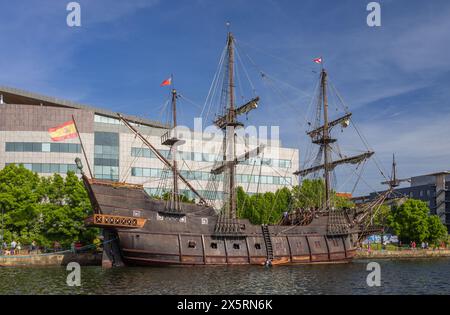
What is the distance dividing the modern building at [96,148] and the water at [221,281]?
92.9 ft

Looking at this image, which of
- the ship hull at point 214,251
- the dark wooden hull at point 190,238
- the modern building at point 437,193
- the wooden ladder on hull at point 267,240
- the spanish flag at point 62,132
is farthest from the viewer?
the modern building at point 437,193

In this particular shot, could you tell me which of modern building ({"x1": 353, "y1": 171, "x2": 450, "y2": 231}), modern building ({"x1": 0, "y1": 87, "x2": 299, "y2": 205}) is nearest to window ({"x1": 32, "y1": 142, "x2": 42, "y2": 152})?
modern building ({"x1": 0, "y1": 87, "x2": 299, "y2": 205})

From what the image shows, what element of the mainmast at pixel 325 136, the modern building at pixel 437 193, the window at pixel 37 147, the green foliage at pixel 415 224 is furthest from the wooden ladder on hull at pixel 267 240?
the modern building at pixel 437 193

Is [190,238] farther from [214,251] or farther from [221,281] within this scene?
[221,281]

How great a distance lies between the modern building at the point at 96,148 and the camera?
7038 cm

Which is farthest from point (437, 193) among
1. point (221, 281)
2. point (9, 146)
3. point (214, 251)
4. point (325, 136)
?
point (221, 281)

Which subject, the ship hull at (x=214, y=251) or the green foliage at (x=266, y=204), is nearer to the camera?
the ship hull at (x=214, y=251)

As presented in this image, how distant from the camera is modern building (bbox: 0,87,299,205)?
2771 inches

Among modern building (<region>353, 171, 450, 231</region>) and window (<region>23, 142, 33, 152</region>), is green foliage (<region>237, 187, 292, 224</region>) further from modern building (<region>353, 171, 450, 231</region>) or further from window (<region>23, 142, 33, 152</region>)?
modern building (<region>353, 171, 450, 231</region>)

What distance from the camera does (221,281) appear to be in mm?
32312

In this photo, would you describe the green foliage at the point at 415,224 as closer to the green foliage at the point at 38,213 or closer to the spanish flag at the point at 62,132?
the green foliage at the point at 38,213

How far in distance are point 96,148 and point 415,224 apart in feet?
169
